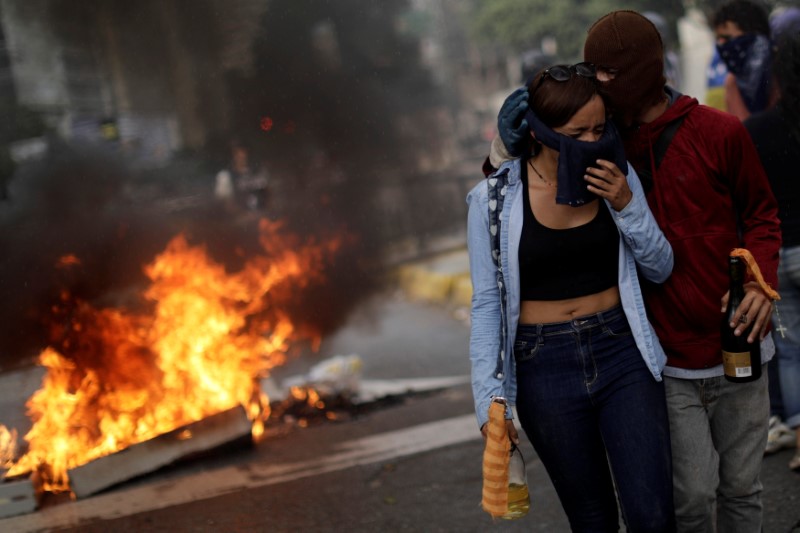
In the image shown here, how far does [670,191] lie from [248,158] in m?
7.30

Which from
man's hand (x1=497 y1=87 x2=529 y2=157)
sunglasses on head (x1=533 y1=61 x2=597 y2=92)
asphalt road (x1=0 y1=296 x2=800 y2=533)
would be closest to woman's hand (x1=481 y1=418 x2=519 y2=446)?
man's hand (x1=497 y1=87 x2=529 y2=157)

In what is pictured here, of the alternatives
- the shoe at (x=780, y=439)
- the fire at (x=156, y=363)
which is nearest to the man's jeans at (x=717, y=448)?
the shoe at (x=780, y=439)

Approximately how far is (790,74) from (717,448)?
1.77 m

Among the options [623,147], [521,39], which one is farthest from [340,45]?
[521,39]

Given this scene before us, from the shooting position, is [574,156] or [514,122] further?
[514,122]

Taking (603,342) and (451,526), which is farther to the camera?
(451,526)

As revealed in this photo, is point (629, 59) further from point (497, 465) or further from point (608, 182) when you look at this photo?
point (497, 465)

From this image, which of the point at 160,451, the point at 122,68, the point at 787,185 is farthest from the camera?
the point at 122,68

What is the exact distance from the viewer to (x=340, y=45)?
9953 mm

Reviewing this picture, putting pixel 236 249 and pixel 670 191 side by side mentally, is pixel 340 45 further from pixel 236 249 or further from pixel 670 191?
pixel 670 191

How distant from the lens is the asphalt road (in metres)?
4.12

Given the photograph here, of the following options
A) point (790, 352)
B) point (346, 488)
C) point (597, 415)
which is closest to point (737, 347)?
point (597, 415)

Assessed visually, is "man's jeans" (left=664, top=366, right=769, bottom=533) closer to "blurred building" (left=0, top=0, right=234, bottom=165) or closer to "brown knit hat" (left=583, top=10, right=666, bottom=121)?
"brown knit hat" (left=583, top=10, right=666, bottom=121)

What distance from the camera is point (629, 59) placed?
2.65m
